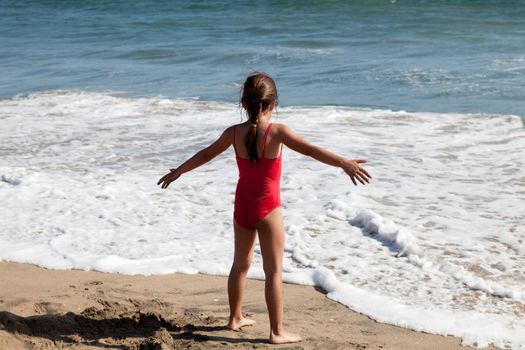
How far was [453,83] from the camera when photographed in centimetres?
1359

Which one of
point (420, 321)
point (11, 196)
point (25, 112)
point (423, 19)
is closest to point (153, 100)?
point (25, 112)

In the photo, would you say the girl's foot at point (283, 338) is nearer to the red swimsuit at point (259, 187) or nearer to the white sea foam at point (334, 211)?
the red swimsuit at point (259, 187)

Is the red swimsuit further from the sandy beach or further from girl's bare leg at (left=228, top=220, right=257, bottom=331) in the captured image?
the sandy beach

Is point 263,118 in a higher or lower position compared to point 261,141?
higher

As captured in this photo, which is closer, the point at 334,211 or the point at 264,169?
the point at 264,169

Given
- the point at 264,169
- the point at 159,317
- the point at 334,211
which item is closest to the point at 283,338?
the point at 159,317

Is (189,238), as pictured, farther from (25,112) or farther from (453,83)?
(453,83)

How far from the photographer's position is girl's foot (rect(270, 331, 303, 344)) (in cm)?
422

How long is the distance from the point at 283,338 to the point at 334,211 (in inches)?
107

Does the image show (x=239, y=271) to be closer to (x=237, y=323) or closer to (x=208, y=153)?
(x=237, y=323)

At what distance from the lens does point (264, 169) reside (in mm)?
4160

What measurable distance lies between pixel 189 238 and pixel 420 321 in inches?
85.7

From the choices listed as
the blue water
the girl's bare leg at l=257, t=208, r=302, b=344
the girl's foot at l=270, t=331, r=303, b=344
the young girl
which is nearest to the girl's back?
the young girl

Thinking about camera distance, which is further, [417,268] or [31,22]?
[31,22]
